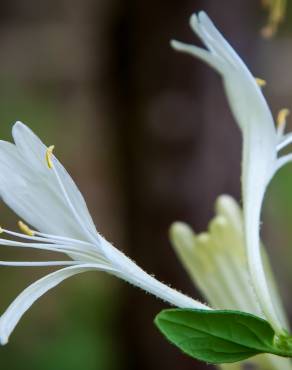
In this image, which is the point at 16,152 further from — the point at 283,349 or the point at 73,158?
the point at 73,158

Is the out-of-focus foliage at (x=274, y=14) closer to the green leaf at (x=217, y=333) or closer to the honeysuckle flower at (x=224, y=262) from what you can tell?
the honeysuckle flower at (x=224, y=262)

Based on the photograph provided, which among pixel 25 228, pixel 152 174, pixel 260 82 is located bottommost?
pixel 25 228

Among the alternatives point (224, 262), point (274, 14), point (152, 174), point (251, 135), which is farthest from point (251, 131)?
point (152, 174)

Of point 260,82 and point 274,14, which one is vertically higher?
point 274,14

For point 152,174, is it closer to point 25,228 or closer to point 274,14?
point 274,14

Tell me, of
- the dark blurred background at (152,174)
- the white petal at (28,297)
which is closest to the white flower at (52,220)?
the white petal at (28,297)

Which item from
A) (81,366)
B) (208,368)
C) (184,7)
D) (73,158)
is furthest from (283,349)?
(73,158)
